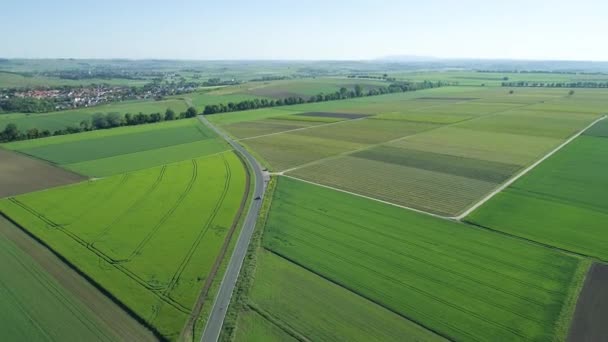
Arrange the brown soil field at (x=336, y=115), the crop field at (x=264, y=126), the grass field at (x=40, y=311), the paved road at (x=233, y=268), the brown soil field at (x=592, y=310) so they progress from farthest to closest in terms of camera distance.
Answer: the brown soil field at (x=336, y=115), the crop field at (x=264, y=126), the paved road at (x=233, y=268), the grass field at (x=40, y=311), the brown soil field at (x=592, y=310)

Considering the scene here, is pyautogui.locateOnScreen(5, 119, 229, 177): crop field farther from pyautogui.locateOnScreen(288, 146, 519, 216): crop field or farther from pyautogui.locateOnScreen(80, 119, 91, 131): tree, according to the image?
pyautogui.locateOnScreen(288, 146, 519, 216): crop field

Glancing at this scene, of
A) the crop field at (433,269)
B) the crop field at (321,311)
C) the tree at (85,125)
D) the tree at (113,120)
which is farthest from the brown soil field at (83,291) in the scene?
the tree at (113,120)

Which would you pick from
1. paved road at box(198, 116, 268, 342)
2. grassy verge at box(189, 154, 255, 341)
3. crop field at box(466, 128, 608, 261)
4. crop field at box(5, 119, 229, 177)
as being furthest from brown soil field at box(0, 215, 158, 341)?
crop field at box(466, 128, 608, 261)

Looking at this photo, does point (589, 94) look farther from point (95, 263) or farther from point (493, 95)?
point (95, 263)

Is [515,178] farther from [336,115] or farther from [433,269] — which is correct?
[336,115]

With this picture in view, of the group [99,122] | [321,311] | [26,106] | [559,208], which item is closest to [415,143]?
[559,208]

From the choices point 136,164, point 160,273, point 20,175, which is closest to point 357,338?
point 160,273

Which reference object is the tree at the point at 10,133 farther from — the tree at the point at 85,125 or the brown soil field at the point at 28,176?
the brown soil field at the point at 28,176
